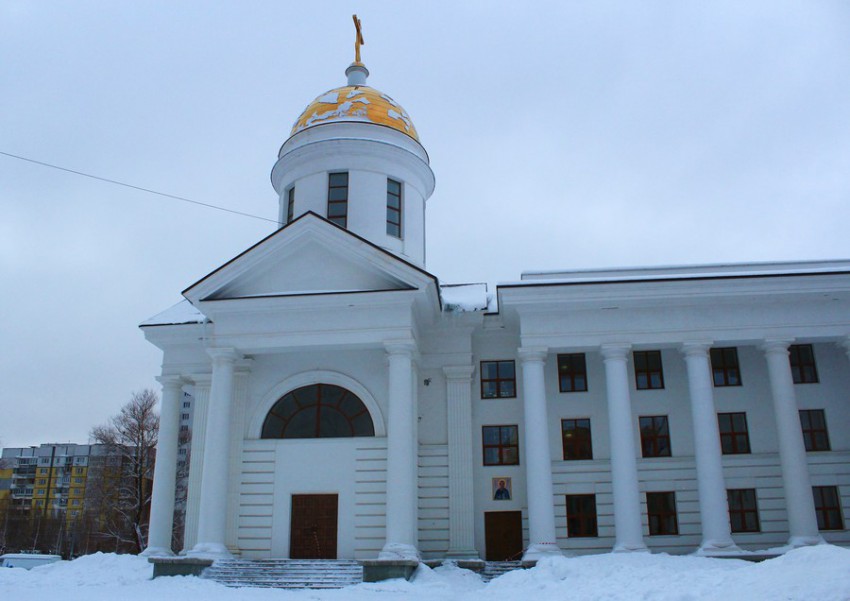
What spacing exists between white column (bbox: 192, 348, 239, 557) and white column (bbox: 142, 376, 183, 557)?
3.79m

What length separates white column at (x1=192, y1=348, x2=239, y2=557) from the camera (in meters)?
18.3

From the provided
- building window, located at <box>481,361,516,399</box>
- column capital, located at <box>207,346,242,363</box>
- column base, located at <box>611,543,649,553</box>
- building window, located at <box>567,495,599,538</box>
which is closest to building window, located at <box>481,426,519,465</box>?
building window, located at <box>481,361,516,399</box>

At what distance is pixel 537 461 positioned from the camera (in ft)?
62.7

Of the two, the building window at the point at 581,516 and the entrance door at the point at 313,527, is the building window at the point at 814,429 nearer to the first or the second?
the building window at the point at 581,516

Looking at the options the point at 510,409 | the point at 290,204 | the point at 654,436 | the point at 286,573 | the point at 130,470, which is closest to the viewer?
the point at 286,573

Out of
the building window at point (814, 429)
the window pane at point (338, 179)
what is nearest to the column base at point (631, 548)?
the building window at point (814, 429)

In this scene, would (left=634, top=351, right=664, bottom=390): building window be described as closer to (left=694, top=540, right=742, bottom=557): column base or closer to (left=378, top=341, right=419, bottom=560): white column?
(left=694, top=540, right=742, bottom=557): column base

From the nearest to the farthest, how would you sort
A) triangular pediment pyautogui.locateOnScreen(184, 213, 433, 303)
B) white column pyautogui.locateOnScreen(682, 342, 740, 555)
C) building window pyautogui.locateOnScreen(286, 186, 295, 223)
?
1. white column pyautogui.locateOnScreen(682, 342, 740, 555)
2. triangular pediment pyautogui.locateOnScreen(184, 213, 433, 303)
3. building window pyautogui.locateOnScreen(286, 186, 295, 223)

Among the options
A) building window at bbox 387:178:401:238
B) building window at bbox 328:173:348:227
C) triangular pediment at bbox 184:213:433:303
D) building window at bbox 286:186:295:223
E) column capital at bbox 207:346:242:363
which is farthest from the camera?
building window at bbox 286:186:295:223

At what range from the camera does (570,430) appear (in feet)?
69.8

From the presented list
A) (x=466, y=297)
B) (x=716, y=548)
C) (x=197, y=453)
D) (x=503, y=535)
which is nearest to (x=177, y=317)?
(x=197, y=453)

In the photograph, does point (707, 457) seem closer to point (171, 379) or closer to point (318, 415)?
point (318, 415)

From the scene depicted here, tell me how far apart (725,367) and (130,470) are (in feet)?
100

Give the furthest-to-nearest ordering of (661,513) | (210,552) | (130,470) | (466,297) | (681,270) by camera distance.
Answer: (130,470) → (466,297) → (681,270) → (661,513) → (210,552)
